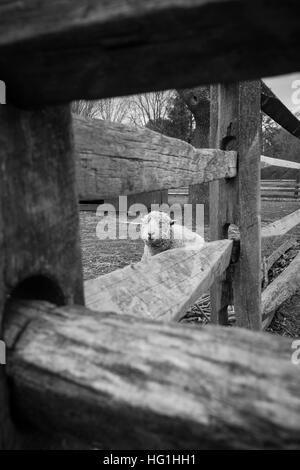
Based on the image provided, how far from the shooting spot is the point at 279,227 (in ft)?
11.0

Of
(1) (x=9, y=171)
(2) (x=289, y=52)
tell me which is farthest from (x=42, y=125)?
(2) (x=289, y=52)

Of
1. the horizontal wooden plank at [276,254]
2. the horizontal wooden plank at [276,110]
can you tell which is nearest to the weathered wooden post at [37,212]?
the horizontal wooden plank at [276,110]

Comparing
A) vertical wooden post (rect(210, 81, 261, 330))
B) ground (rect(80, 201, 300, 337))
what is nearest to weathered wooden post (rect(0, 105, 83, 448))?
vertical wooden post (rect(210, 81, 261, 330))

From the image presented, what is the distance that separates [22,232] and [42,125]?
16 cm

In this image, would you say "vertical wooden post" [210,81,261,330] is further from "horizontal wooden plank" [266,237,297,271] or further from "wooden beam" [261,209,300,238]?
"horizontal wooden plank" [266,237,297,271]

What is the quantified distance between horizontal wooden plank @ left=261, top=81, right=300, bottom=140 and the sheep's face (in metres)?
1.21

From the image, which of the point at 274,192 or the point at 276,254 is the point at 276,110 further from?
the point at 274,192

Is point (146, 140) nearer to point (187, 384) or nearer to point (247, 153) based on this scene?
point (187, 384)

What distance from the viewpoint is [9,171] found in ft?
1.73

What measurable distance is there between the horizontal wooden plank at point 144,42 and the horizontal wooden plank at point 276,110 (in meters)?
1.81

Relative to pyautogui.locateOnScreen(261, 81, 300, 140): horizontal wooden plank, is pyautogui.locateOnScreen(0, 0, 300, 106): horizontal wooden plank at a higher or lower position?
lower

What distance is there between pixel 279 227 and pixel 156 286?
8.22 ft

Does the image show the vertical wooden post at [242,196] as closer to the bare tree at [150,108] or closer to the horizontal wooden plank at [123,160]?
the horizontal wooden plank at [123,160]

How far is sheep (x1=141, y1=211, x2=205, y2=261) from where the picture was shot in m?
3.29
